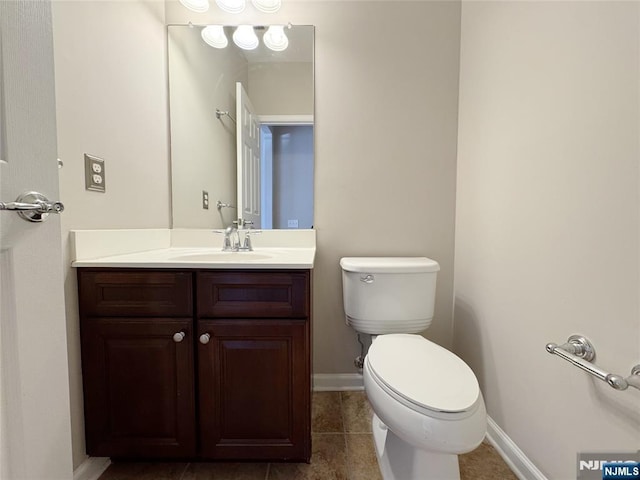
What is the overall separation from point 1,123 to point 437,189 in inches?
62.1

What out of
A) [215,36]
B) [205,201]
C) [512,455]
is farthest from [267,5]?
[512,455]

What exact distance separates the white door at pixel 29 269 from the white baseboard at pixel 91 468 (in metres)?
0.66

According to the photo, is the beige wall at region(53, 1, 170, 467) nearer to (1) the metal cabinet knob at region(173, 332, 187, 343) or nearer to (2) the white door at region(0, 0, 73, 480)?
(1) the metal cabinet knob at region(173, 332, 187, 343)

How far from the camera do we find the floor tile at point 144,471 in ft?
3.64

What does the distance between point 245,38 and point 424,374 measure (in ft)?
5.61

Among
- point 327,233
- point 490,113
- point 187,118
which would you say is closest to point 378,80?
point 490,113

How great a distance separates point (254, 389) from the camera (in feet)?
3.36

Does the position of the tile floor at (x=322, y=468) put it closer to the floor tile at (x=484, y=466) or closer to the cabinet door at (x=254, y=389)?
the floor tile at (x=484, y=466)

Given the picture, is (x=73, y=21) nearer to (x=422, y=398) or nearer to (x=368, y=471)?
(x=422, y=398)

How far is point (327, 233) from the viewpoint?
158 centimetres

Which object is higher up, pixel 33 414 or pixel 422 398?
pixel 33 414

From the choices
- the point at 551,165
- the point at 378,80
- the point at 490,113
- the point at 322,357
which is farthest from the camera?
the point at 322,357

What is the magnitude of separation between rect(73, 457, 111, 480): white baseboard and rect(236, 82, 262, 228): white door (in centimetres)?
112

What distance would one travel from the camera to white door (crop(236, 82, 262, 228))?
5.12 feet
